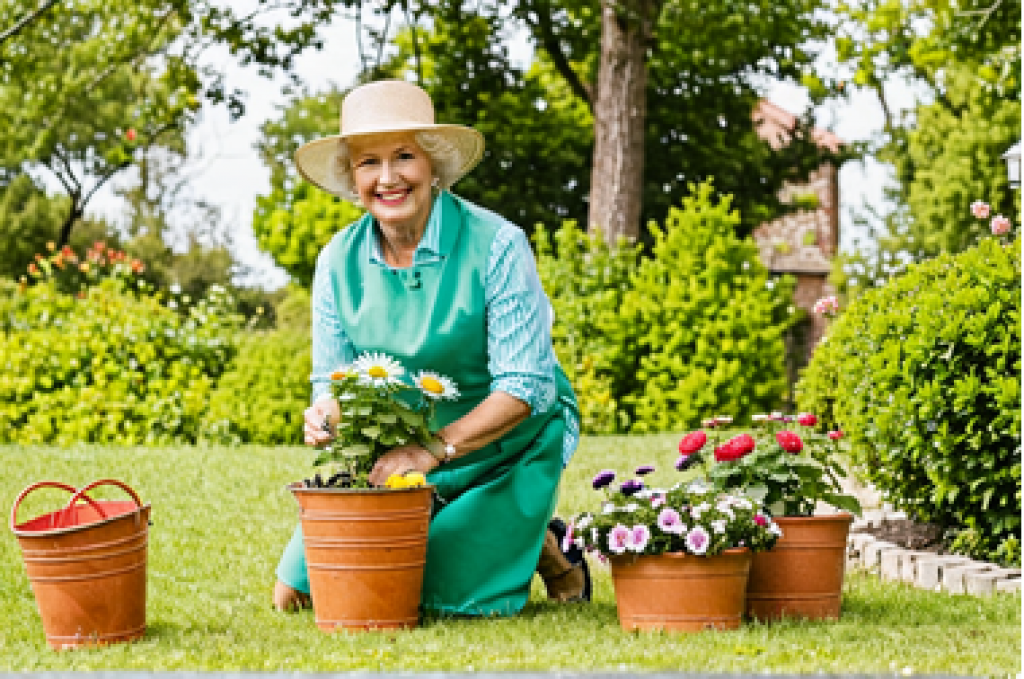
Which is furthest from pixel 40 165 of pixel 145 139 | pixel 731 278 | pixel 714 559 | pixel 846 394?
pixel 714 559

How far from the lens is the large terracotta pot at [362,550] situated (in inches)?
136

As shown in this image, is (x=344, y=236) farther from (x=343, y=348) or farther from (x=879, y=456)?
(x=879, y=456)

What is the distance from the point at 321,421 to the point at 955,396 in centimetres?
242

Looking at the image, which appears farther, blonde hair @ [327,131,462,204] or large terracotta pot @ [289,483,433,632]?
blonde hair @ [327,131,462,204]

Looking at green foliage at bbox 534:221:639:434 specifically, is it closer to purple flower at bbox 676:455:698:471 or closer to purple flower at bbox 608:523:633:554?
purple flower at bbox 676:455:698:471

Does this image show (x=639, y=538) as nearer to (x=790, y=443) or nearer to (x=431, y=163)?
(x=790, y=443)

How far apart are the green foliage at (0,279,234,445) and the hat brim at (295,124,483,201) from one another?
6670mm

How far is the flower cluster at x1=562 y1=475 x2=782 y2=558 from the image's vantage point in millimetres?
3387

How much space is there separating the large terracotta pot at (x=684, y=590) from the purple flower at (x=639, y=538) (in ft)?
0.21

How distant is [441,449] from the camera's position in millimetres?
3648

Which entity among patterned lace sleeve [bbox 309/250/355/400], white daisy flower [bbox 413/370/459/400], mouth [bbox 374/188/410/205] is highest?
mouth [bbox 374/188/410/205]

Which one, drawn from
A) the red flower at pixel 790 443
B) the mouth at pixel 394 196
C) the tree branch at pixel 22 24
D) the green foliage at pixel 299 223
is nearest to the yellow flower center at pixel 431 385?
the mouth at pixel 394 196

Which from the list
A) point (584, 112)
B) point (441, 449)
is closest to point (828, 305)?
point (441, 449)

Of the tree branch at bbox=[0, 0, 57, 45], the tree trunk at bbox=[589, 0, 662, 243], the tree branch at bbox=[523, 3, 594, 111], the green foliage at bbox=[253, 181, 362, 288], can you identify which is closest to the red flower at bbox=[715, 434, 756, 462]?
the tree trunk at bbox=[589, 0, 662, 243]
